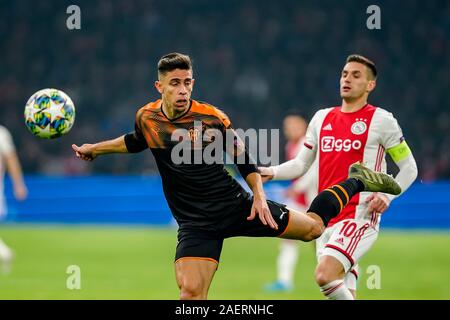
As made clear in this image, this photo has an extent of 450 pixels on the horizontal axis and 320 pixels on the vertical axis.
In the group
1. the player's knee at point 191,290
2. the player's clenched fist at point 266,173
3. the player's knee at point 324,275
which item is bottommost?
the player's knee at point 191,290

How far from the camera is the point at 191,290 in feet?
20.3

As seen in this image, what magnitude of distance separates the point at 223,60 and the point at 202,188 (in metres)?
18.2

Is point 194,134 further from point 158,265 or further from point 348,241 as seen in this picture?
point 158,265

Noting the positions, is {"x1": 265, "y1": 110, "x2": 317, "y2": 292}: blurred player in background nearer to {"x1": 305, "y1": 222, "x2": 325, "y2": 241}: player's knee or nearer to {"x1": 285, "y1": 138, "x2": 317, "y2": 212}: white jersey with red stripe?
{"x1": 285, "y1": 138, "x2": 317, "y2": 212}: white jersey with red stripe

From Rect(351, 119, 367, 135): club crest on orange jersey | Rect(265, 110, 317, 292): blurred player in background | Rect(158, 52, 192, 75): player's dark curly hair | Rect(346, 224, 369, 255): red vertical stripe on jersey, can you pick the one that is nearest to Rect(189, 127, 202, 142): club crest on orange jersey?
Rect(158, 52, 192, 75): player's dark curly hair

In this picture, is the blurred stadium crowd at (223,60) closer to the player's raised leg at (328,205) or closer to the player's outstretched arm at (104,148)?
the player's outstretched arm at (104,148)

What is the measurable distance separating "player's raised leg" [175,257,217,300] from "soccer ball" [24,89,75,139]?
150 centimetres

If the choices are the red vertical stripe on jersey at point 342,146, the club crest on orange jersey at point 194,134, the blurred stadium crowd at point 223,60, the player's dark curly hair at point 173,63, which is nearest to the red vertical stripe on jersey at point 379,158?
the red vertical stripe on jersey at point 342,146

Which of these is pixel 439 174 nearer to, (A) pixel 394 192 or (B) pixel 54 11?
(B) pixel 54 11

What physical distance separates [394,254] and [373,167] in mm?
8070

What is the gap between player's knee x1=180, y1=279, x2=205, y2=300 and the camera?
6.18 metres

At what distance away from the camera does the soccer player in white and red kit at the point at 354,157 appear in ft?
22.6

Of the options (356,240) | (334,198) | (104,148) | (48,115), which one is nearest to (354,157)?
(334,198)
